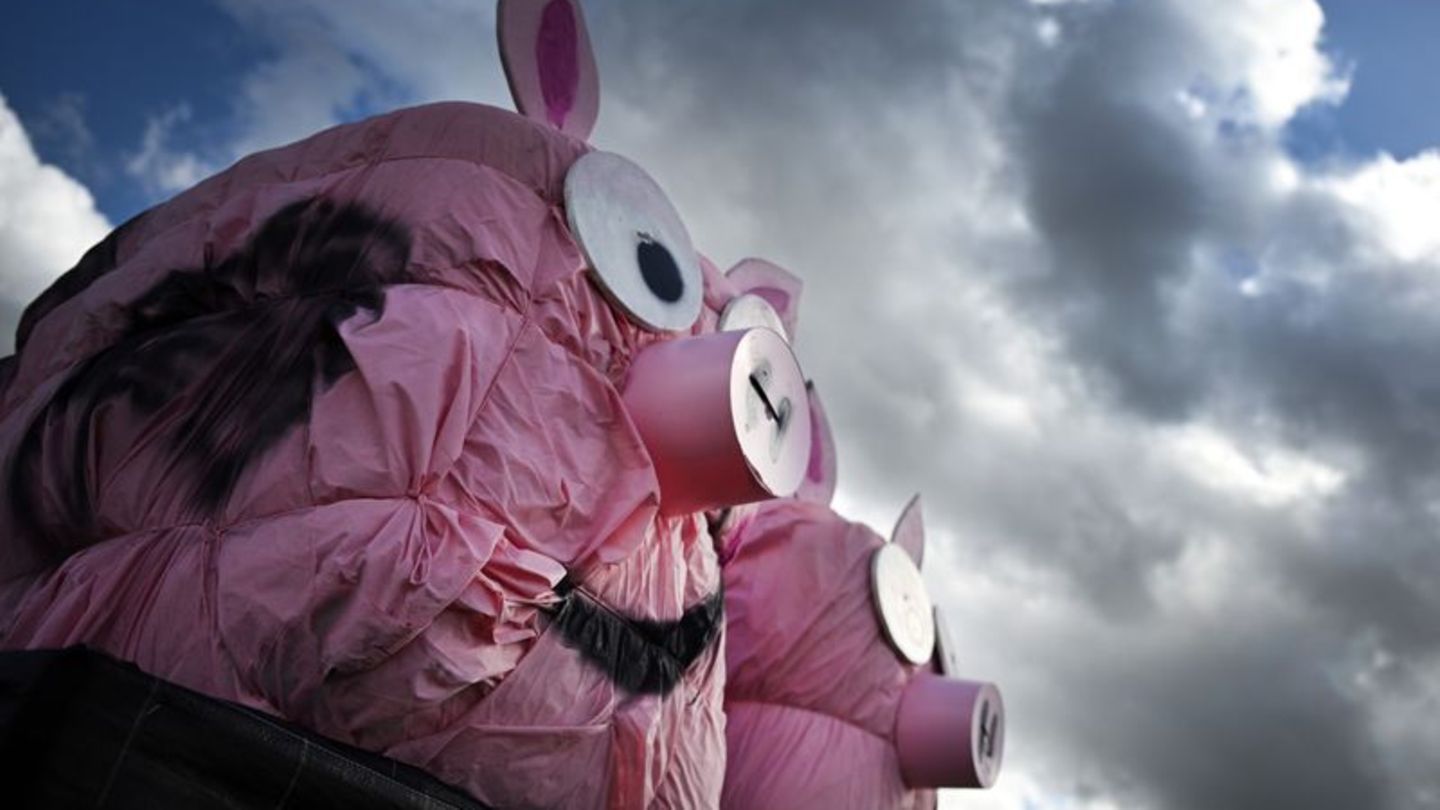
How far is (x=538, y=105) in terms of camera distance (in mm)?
4516

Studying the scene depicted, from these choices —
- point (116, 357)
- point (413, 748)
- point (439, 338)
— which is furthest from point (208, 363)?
point (413, 748)

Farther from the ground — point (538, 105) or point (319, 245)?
point (538, 105)

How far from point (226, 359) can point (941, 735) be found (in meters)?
3.02

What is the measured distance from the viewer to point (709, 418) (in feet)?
12.2

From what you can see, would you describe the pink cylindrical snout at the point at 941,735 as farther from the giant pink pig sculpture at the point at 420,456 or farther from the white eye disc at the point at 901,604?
the giant pink pig sculpture at the point at 420,456

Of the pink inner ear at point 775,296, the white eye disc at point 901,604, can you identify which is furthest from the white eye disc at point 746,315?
the pink inner ear at point 775,296

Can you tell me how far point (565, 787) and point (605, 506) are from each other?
69cm

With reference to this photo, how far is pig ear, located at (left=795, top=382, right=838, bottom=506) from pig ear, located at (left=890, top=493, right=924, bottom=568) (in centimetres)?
65

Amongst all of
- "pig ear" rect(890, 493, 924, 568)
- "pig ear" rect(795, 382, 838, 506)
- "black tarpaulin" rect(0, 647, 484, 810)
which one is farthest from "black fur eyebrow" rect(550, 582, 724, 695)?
"pig ear" rect(890, 493, 924, 568)

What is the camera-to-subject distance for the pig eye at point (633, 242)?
3.87m

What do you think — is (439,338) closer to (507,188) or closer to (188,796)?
(507,188)

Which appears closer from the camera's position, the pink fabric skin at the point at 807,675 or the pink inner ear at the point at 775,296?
the pink fabric skin at the point at 807,675

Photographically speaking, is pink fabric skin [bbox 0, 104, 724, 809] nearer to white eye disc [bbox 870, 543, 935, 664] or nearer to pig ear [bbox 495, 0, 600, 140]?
pig ear [bbox 495, 0, 600, 140]

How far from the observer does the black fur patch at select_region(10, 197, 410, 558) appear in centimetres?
339
